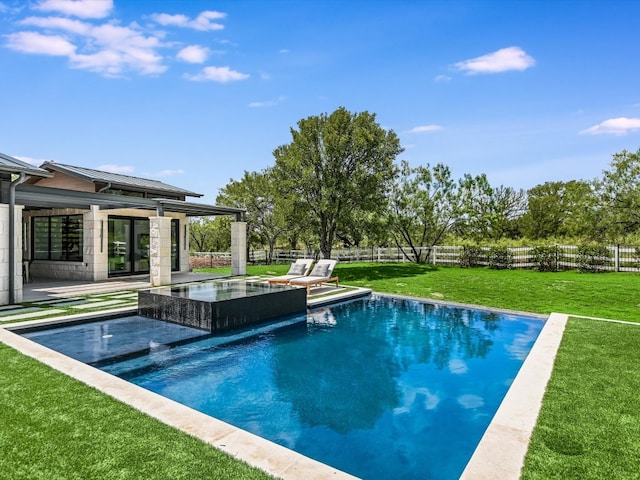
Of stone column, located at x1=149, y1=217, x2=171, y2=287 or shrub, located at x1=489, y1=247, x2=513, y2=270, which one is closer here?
stone column, located at x1=149, y1=217, x2=171, y2=287

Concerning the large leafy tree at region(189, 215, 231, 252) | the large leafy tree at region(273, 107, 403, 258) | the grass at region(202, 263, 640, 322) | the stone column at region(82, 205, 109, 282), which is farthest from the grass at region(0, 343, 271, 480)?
the large leafy tree at region(189, 215, 231, 252)

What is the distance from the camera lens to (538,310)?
11008 mm

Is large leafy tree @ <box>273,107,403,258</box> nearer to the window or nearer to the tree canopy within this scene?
the tree canopy

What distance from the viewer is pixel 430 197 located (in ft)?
89.7

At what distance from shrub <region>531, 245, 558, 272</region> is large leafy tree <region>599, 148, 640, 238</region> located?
10432 millimetres

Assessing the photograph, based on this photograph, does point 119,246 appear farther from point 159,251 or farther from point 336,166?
point 336,166

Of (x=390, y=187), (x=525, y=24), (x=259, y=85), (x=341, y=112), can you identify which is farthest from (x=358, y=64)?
(x=390, y=187)

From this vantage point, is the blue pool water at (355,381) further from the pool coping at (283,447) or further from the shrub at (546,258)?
the shrub at (546,258)

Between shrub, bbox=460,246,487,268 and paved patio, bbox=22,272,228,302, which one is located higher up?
shrub, bbox=460,246,487,268

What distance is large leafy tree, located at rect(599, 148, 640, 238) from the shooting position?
2681 cm

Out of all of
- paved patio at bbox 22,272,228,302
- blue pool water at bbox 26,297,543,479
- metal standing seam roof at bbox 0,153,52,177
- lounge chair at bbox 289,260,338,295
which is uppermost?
metal standing seam roof at bbox 0,153,52,177

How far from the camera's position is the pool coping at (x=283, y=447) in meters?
3.18

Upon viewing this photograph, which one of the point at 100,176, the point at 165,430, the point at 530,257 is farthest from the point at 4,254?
the point at 530,257

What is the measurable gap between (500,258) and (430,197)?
6.89 meters
